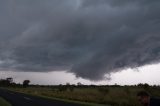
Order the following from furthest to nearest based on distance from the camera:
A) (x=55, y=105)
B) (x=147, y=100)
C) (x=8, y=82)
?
(x=8, y=82) < (x=55, y=105) < (x=147, y=100)

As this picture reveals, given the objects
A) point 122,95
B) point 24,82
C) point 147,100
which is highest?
point 24,82

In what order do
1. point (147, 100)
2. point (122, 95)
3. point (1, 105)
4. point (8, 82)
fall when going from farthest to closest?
point (8, 82) → point (122, 95) → point (1, 105) → point (147, 100)

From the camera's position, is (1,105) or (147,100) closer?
(147,100)

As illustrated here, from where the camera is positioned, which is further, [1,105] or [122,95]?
[122,95]

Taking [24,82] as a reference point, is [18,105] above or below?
below

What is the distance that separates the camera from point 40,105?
27.5 meters

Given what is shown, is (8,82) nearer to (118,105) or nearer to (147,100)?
(118,105)

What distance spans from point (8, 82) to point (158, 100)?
186963 mm

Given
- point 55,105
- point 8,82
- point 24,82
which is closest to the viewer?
point 55,105

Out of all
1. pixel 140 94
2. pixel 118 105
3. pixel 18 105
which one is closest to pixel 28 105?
pixel 18 105

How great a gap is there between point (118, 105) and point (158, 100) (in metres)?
21.6

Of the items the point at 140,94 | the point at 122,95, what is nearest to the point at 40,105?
the point at 122,95

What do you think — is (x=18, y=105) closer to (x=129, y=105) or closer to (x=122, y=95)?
(x=129, y=105)

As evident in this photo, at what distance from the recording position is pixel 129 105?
29.4 metres
